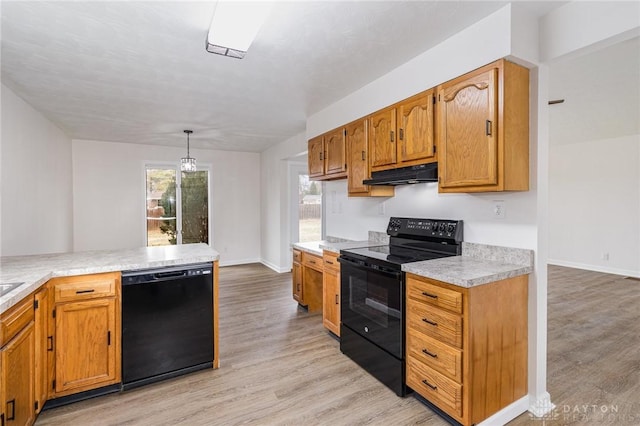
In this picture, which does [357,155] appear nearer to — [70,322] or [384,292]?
[384,292]

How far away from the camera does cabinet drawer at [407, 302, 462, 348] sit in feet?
6.02

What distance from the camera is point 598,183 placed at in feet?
19.5

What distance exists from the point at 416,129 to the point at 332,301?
1764 mm

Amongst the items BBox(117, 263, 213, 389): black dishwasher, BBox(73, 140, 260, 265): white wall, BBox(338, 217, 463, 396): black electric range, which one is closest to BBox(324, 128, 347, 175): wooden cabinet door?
BBox(338, 217, 463, 396): black electric range

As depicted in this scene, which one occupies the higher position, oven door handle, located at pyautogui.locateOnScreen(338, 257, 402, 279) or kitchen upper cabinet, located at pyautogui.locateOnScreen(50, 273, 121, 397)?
oven door handle, located at pyautogui.locateOnScreen(338, 257, 402, 279)

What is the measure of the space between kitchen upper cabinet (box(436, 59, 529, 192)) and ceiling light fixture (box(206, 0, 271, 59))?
1.35 meters

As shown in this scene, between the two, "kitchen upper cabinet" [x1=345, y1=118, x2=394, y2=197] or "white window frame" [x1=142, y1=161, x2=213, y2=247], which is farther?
"white window frame" [x1=142, y1=161, x2=213, y2=247]

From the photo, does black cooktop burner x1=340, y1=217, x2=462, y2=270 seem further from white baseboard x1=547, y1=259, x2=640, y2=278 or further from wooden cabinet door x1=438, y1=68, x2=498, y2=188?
white baseboard x1=547, y1=259, x2=640, y2=278

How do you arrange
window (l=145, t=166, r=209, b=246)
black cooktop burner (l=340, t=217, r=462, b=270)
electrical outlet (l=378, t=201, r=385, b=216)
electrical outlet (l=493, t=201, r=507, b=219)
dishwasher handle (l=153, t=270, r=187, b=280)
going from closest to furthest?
electrical outlet (l=493, t=201, r=507, b=219), dishwasher handle (l=153, t=270, r=187, b=280), black cooktop burner (l=340, t=217, r=462, b=270), electrical outlet (l=378, t=201, r=385, b=216), window (l=145, t=166, r=209, b=246)

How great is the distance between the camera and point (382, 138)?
9.34 feet

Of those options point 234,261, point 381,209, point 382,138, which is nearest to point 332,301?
point 381,209

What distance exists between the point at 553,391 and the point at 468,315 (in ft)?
4.00

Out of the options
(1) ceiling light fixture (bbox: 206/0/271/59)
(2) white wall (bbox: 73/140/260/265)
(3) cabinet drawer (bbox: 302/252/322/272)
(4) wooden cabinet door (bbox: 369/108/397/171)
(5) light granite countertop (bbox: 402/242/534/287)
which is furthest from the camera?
(2) white wall (bbox: 73/140/260/265)


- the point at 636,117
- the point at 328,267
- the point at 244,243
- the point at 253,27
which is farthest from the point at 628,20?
the point at 244,243
